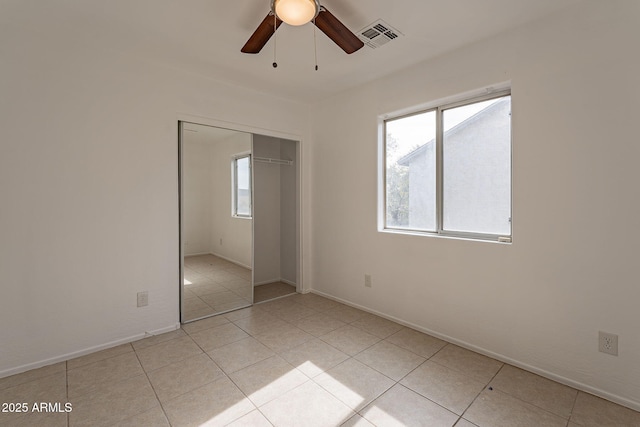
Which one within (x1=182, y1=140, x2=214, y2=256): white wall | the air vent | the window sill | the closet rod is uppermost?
the air vent

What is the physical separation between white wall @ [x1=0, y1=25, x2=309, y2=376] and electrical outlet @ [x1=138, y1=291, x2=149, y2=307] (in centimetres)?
4

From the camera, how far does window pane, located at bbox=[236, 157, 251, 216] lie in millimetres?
3529

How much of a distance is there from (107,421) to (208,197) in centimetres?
208

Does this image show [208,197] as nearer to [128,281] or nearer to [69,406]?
[128,281]

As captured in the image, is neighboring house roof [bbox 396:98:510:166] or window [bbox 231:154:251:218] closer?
neighboring house roof [bbox 396:98:510:166]

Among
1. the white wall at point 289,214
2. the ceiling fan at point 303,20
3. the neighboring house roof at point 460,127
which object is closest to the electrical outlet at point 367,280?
the white wall at point 289,214

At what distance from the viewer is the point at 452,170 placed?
8.97 feet

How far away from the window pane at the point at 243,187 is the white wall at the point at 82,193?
75 centimetres

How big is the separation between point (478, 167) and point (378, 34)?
140cm

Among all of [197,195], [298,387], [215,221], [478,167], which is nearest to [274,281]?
[215,221]

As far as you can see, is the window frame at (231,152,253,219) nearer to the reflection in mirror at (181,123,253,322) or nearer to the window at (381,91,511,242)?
the reflection in mirror at (181,123,253,322)

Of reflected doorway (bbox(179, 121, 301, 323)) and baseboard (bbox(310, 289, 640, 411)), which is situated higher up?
reflected doorway (bbox(179, 121, 301, 323))

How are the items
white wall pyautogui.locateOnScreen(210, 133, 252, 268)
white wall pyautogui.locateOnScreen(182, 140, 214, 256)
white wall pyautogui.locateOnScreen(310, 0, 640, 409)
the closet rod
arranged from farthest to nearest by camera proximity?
the closet rod → white wall pyautogui.locateOnScreen(210, 133, 252, 268) → white wall pyautogui.locateOnScreen(182, 140, 214, 256) → white wall pyautogui.locateOnScreen(310, 0, 640, 409)

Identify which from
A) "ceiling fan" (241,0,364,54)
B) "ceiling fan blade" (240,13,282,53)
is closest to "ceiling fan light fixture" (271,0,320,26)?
"ceiling fan" (241,0,364,54)
